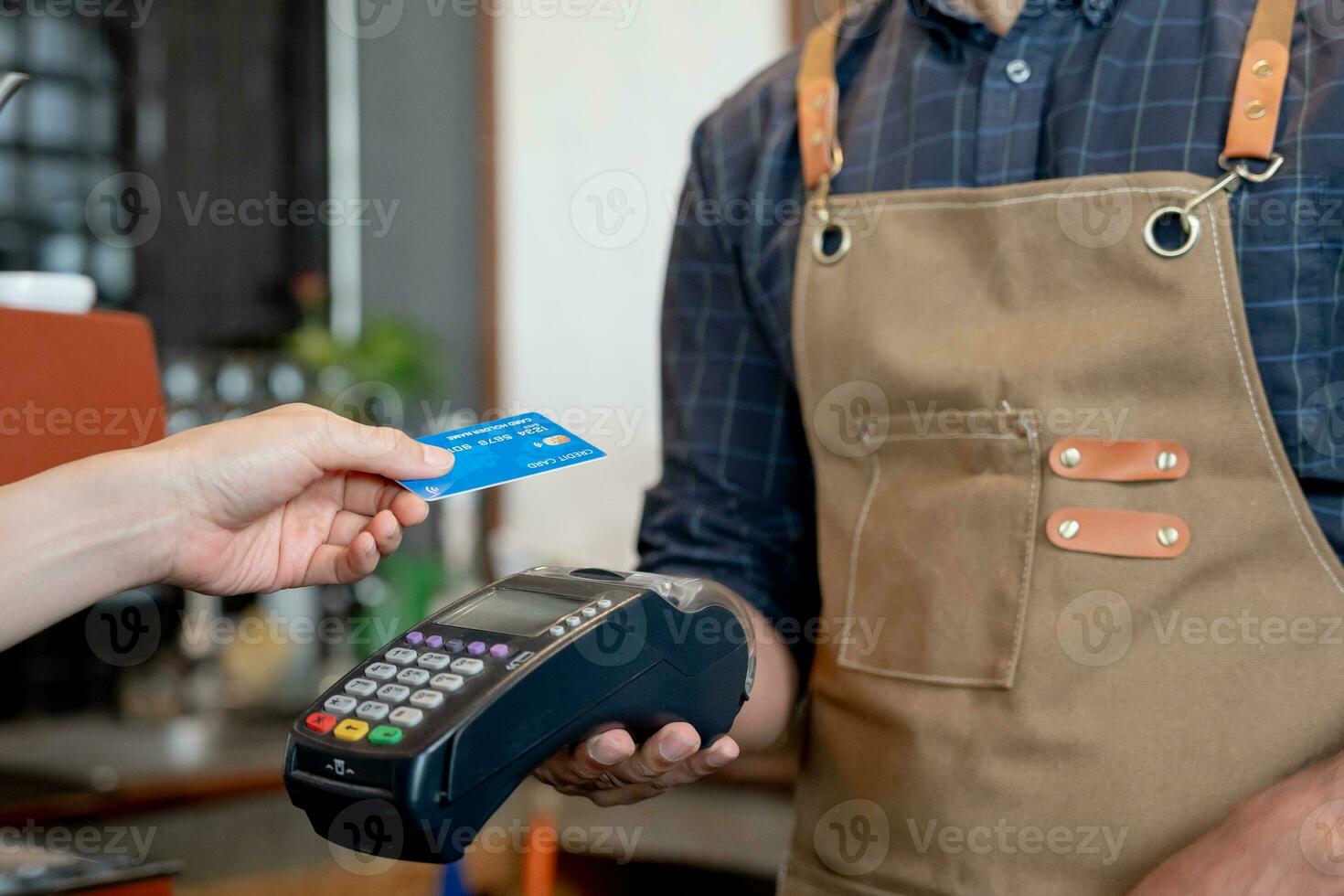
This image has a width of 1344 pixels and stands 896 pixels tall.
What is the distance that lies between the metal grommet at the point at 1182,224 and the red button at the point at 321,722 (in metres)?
0.58

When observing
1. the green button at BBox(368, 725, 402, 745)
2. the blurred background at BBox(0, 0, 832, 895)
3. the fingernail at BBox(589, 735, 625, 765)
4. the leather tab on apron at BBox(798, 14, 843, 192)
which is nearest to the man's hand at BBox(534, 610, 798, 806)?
the fingernail at BBox(589, 735, 625, 765)

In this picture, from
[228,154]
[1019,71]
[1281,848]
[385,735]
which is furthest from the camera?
[228,154]

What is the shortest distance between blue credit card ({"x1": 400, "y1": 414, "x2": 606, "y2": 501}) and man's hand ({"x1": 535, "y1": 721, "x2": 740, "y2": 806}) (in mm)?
158

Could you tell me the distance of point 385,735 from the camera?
1.98 ft

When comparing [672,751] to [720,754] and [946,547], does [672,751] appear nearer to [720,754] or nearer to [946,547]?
[720,754]

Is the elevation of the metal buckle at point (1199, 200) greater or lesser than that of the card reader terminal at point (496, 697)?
greater

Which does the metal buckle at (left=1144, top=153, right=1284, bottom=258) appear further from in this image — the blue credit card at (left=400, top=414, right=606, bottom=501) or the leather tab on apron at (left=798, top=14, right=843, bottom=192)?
the blue credit card at (left=400, top=414, right=606, bottom=501)

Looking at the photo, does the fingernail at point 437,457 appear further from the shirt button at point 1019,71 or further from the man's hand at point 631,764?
the shirt button at point 1019,71

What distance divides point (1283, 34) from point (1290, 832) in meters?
0.49

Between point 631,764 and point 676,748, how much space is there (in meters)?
0.05

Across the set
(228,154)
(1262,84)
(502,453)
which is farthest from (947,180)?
(228,154)

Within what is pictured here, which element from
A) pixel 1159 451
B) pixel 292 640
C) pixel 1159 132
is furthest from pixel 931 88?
pixel 292 640

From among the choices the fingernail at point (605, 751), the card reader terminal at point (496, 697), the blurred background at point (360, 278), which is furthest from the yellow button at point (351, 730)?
the blurred background at point (360, 278)

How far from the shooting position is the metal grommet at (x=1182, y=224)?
810 millimetres
